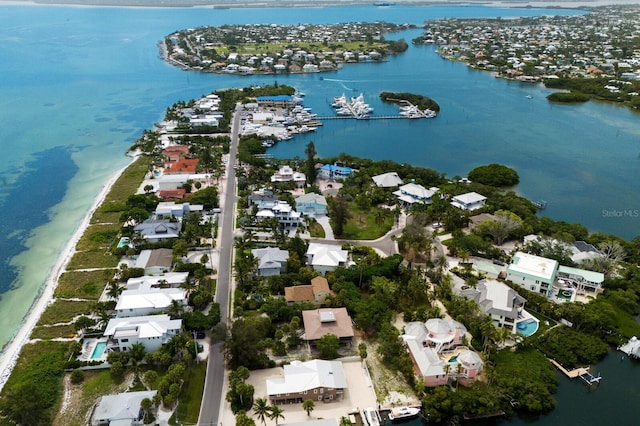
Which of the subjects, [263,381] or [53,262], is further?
[53,262]

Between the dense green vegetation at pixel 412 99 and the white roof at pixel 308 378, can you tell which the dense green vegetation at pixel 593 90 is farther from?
the white roof at pixel 308 378

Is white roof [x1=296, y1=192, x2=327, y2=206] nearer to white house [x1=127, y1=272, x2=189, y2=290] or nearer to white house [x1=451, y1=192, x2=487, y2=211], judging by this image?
white house [x1=451, y1=192, x2=487, y2=211]

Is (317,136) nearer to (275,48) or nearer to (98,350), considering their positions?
(98,350)

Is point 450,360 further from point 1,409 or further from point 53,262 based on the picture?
point 53,262

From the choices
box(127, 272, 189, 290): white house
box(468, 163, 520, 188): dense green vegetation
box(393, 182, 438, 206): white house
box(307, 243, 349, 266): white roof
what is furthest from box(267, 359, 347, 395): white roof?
box(468, 163, 520, 188): dense green vegetation

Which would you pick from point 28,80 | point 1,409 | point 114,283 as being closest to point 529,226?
point 114,283

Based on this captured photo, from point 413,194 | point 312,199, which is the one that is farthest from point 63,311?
point 413,194

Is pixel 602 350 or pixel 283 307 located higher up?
pixel 283 307
